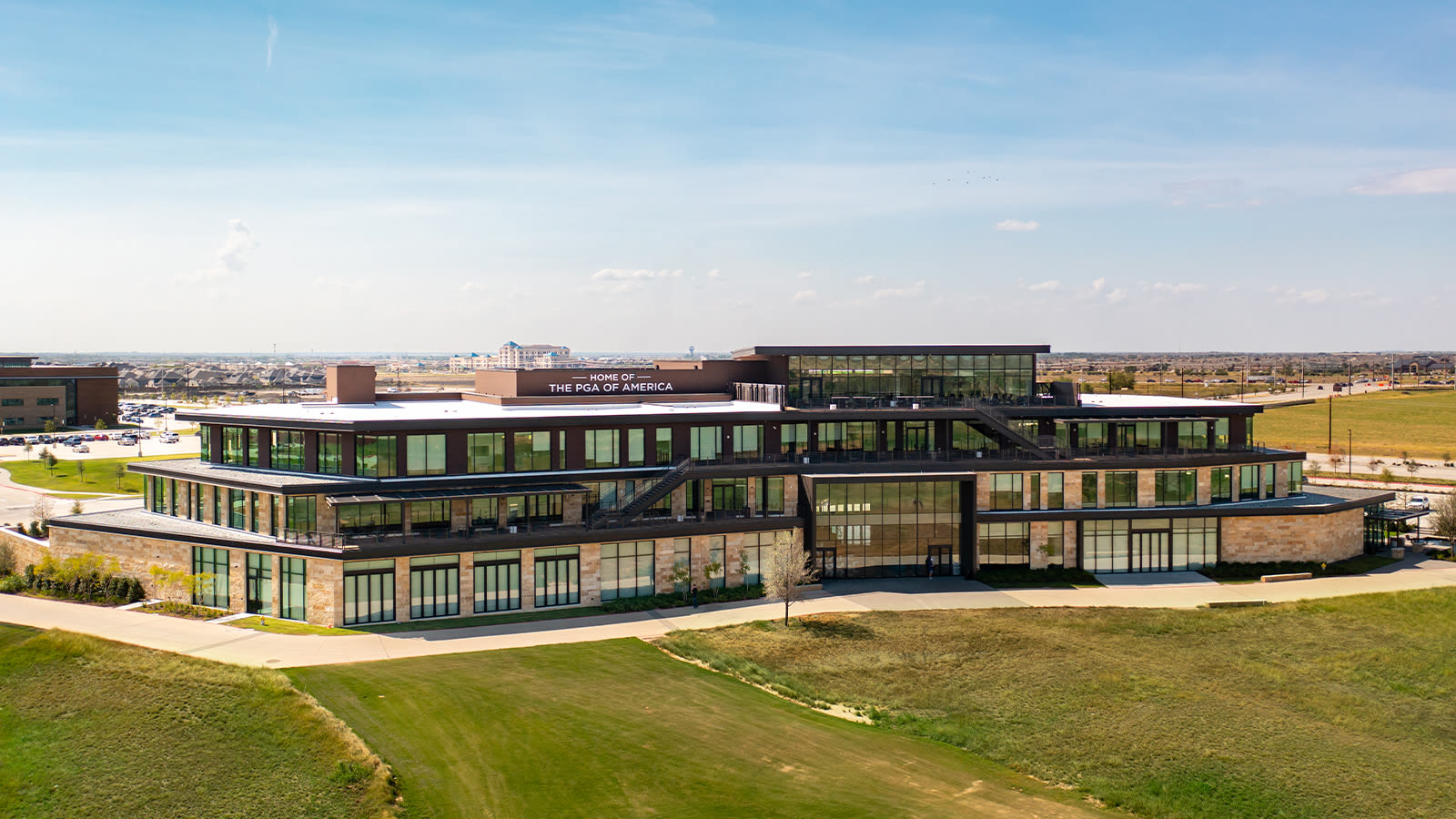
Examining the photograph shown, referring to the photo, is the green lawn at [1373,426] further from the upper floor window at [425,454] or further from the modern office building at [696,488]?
the upper floor window at [425,454]

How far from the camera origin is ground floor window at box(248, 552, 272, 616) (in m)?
49.7

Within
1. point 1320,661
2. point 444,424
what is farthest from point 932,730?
point 444,424

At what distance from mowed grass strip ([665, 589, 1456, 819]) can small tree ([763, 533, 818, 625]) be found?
2.02 meters

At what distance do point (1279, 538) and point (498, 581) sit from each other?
48593mm

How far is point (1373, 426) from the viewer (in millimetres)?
158250

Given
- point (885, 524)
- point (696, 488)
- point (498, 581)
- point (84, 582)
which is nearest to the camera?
point (498, 581)

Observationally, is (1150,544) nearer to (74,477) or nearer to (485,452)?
(485,452)

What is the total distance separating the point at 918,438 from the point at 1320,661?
25.6 metres

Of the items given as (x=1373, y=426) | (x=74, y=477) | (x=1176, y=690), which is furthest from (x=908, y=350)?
(x=1373, y=426)

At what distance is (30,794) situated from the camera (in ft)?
101

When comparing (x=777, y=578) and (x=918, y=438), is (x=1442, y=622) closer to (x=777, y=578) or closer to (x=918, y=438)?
(x=918, y=438)

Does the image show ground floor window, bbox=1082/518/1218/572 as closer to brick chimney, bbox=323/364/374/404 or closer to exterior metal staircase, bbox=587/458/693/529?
exterior metal staircase, bbox=587/458/693/529

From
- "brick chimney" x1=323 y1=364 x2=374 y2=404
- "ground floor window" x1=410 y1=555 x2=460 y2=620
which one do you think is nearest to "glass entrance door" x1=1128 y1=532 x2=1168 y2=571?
"ground floor window" x1=410 y1=555 x2=460 y2=620

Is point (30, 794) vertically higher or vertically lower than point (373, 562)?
lower
